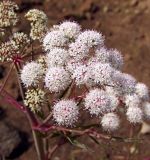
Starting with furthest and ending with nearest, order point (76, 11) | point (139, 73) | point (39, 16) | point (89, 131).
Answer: point (76, 11) < point (139, 73) < point (39, 16) < point (89, 131)

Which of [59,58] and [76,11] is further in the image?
[76,11]

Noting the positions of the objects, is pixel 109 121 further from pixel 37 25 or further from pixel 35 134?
pixel 37 25

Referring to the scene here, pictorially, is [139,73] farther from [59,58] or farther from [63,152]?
[59,58]

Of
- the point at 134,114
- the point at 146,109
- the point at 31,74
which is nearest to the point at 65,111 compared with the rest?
the point at 31,74

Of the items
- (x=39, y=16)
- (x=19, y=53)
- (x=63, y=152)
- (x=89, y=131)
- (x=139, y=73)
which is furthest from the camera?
(x=139, y=73)

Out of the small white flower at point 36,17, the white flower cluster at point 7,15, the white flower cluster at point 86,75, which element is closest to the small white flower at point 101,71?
the white flower cluster at point 86,75

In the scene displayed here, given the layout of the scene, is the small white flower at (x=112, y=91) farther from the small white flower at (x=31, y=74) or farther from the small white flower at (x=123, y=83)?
the small white flower at (x=31, y=74)

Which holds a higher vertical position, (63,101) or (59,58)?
(59,58)

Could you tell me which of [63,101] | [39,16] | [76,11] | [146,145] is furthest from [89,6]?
[63,101]
